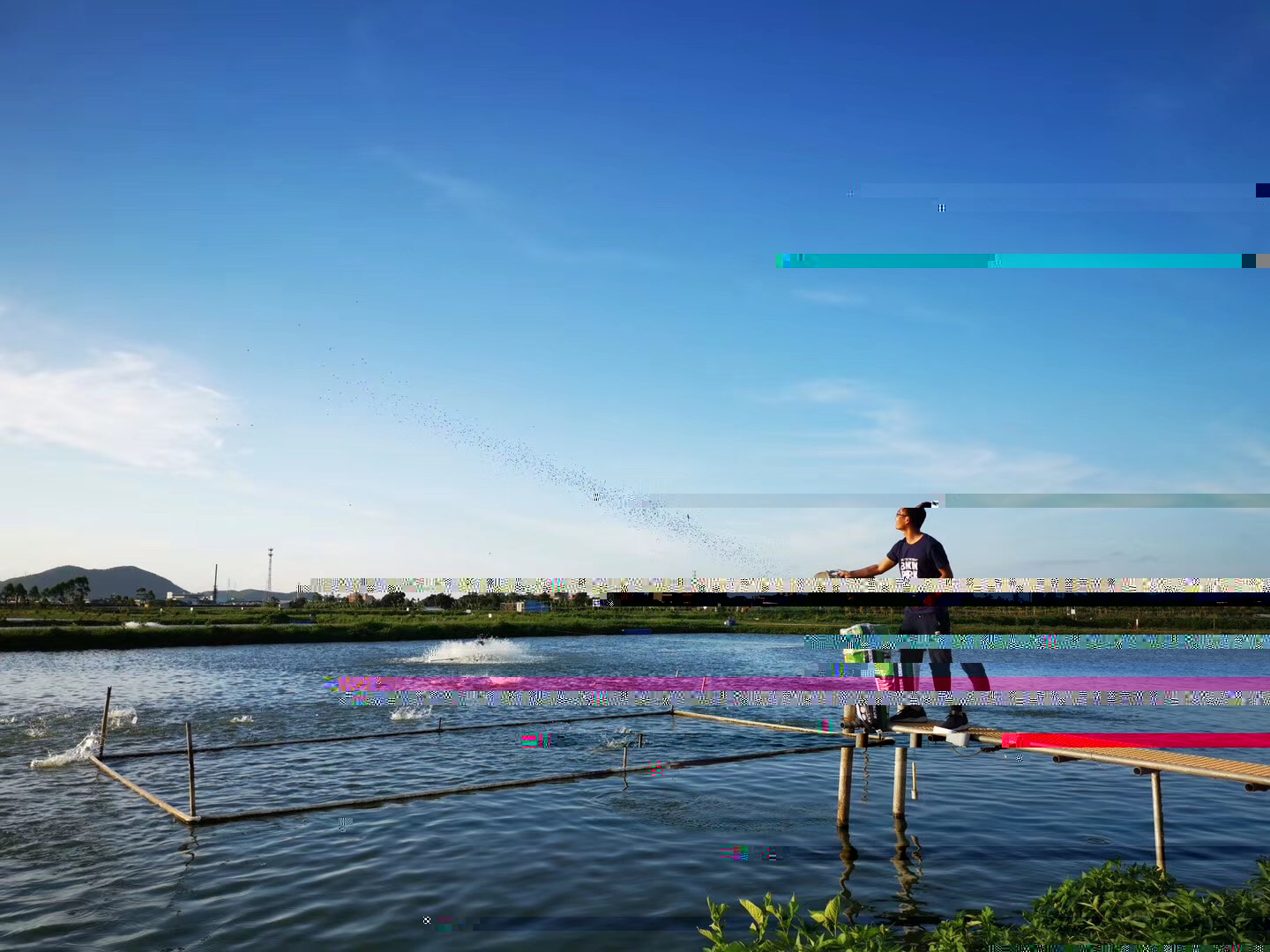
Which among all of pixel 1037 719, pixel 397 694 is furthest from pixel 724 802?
pixel 397 694

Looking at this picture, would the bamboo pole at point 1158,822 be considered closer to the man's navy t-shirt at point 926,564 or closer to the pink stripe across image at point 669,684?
the man's navy t-shirt at point 926,564

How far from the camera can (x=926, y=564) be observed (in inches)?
477

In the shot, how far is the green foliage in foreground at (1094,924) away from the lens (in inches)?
297

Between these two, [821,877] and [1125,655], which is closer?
[821,877]

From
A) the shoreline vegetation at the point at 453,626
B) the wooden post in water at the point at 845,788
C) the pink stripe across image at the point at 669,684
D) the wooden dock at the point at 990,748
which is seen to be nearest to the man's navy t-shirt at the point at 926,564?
the wooden dock at the point at 990,748

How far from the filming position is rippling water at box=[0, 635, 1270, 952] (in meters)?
13.2

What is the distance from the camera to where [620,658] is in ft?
246

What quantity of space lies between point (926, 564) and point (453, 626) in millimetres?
87056

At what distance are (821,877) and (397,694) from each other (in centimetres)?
3526

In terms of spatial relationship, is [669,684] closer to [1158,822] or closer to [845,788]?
[845,788]

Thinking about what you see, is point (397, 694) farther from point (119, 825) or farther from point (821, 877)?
point (821, 877)

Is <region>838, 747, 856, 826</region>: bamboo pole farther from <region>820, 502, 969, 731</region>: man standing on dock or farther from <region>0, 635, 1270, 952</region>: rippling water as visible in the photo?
<region>820, 502, 969, 731</region>: man standing on dock

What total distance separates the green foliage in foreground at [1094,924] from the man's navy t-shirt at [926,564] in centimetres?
340

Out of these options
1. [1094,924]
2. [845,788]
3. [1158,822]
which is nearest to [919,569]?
[1094,924]
